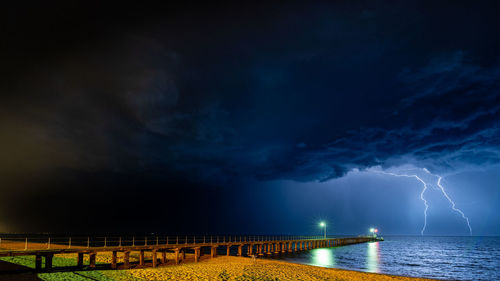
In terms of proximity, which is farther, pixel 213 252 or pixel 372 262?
pixel 372 262

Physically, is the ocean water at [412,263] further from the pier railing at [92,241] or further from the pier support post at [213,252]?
the pier support post at [213,252]

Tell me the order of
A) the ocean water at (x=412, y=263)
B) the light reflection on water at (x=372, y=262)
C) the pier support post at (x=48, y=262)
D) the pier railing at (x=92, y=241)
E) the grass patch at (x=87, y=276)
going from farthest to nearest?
the light reflection on water at (x=372, y=262) < the ocean water at (x=412, y=263) < the pier railing at (x=92, y=241) < the pier support post at (x=48, y=262) < the grass patch at (x=87, y=276)

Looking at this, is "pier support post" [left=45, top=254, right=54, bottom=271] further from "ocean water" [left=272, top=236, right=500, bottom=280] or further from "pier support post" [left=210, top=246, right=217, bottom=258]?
"ocean water" [left=272, top=236, right=500, bottom=280]

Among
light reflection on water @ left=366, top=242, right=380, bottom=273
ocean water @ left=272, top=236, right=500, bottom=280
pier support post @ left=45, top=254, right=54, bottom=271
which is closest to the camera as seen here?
pier support post @ left=45, top=254, right=54, bottom=271

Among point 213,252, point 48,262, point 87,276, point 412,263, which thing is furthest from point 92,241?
point 412,263

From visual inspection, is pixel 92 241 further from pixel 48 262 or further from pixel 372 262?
pixel 372 262

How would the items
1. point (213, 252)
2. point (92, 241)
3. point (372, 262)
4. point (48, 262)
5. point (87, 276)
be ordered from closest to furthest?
point (87, 276)
point (48, 262)
point (213, 252)
point (92, 241)
point (372, 262)

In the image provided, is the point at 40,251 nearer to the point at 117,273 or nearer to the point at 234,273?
the point at 117,273

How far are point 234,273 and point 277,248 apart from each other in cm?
3605

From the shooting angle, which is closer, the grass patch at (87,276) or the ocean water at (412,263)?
the grass patch at (87,276)

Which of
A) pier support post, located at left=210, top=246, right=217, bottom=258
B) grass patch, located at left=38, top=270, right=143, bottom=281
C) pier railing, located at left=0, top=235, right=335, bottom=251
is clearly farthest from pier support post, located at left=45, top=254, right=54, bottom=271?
pier support post, located at left=210, top=246, right=217, bottom=258

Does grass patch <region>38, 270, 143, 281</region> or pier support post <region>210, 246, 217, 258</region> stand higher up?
grass patch <region>38, 270, 143, 281</region>

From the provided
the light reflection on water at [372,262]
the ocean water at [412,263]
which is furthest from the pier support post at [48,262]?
the light reflection on water at [372,262]

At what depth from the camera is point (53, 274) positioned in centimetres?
2331
